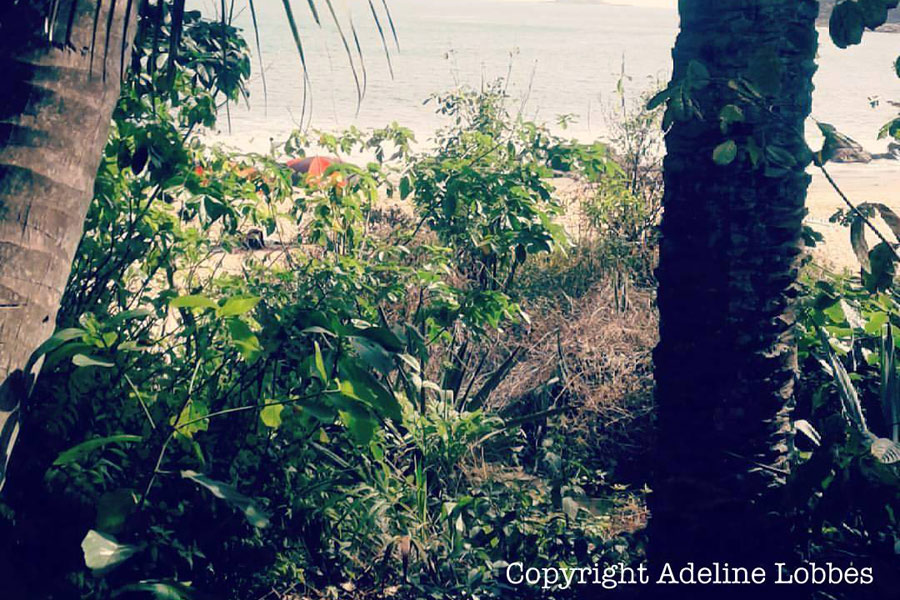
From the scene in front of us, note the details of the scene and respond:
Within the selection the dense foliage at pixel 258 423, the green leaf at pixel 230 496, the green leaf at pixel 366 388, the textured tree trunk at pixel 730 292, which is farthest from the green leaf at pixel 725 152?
the green leaf at pixel 230 496

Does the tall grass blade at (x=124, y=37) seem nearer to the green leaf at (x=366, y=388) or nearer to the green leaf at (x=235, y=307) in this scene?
the green leaf at (x=235, y=307)

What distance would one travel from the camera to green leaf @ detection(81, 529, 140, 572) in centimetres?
228

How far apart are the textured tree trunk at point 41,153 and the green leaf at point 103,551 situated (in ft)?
1.36

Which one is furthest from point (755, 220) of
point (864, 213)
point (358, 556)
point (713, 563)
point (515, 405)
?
point (515, 405)

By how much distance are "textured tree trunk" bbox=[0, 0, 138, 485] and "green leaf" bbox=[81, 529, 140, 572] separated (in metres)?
0.42

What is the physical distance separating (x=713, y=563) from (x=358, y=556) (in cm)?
121

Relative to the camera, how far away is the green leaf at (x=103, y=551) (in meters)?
2.28

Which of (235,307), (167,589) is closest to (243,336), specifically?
(235,307)

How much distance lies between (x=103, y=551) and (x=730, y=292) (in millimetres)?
2002

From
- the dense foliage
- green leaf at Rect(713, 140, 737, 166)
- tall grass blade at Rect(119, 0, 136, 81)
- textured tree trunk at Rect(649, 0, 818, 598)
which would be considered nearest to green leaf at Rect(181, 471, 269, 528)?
the dense foliage

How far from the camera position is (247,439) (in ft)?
10.3

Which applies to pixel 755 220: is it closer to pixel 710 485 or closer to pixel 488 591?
pixel 710 485

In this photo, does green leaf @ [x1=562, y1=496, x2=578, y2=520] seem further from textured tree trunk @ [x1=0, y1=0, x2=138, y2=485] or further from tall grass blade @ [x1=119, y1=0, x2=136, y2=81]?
tall grass blade @ [x1=119, y1=0, x2=136, y2=81]

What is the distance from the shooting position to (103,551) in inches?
91.4
